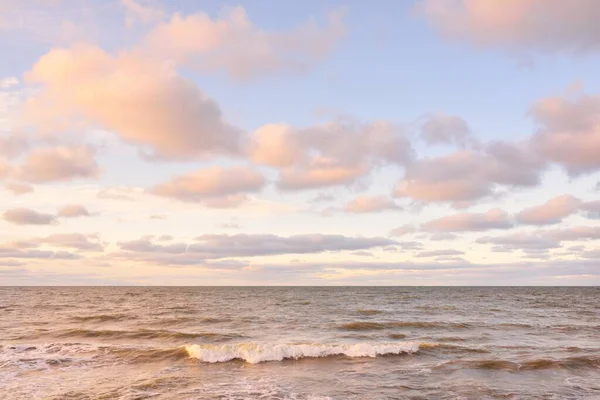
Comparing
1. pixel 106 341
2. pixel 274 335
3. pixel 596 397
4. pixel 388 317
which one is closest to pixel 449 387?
pixel 596 397

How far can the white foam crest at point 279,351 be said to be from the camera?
24922 mm

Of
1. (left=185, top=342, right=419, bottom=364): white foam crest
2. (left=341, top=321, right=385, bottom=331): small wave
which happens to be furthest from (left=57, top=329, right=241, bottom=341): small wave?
(left=341, top=321, right=385, bottom=331): small wave

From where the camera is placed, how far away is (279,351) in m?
25.4

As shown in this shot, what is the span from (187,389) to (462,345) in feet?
62.2

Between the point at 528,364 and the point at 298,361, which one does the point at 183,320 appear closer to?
the point at 298,361

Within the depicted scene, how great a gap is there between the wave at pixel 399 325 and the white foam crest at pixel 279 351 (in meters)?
11.5

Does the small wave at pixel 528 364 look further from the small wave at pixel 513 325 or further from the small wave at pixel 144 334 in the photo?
the small wave at pixel 144 334

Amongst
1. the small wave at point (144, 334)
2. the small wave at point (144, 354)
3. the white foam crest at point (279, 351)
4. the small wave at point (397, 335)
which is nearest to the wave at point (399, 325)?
the small wave at point (397, 335)

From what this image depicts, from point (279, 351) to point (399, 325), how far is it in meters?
19.1

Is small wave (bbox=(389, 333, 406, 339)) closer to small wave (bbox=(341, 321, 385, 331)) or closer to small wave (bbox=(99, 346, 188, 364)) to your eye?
small wave (bbox=(341, 321, 385, 331))

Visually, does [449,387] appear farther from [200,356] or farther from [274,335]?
[274,335]

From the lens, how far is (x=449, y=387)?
1880 cm

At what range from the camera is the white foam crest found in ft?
81.8

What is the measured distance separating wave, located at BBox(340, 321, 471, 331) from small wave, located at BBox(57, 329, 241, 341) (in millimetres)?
11292
